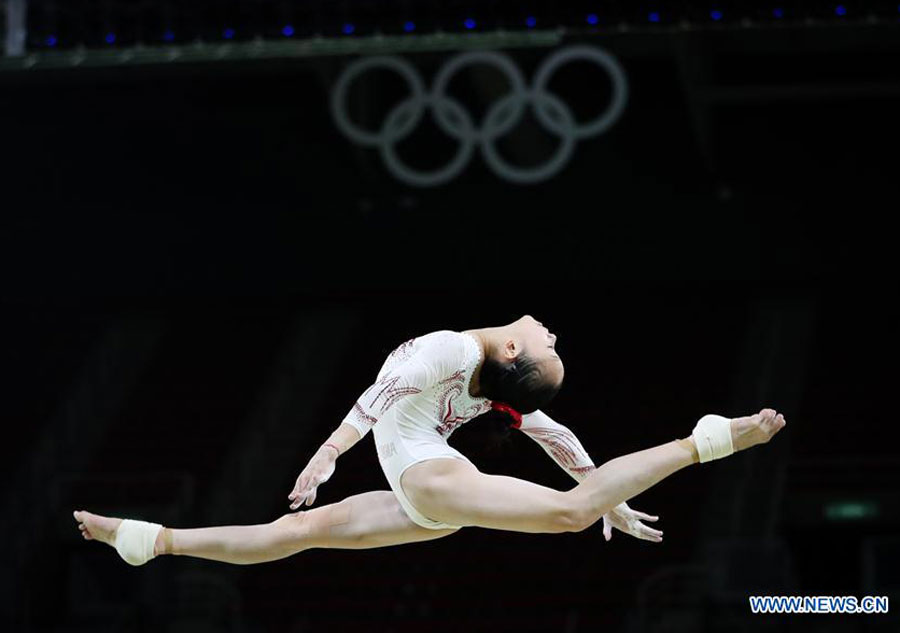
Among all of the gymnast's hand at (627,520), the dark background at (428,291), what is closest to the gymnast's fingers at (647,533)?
the gymnast's hand at (627,520)

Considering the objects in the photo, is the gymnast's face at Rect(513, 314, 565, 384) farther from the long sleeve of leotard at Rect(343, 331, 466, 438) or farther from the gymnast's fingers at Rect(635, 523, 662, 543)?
the gymnast's fingers at Rect(635, 523, 662, 543)

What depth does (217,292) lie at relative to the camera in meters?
15.5

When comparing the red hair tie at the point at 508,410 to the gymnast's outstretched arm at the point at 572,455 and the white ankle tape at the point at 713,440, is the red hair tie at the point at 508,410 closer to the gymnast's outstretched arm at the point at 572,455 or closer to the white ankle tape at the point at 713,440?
the gymnast's outstretched arm at the point at 572,455

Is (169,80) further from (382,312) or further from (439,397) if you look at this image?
(439,397)

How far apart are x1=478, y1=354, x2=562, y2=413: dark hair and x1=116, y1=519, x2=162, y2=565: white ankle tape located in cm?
133

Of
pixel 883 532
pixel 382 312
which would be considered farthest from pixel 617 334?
pixel 883 532

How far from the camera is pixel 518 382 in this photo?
4996mm

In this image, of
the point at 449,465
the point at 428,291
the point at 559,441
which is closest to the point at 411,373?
the point at 449,465

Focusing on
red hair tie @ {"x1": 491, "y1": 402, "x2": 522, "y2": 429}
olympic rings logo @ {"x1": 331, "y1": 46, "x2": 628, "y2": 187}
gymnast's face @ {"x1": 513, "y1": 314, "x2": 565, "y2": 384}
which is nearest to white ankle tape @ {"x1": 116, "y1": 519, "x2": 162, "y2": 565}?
red hair tie @ {"x1": 491, "y1": 402, "x2": 522, "y2": 429}

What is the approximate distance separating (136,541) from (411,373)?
122 centimetres

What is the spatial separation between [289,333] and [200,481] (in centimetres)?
254

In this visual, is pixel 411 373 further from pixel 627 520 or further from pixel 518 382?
pixel 627 520

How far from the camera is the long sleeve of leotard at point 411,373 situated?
4910 mm

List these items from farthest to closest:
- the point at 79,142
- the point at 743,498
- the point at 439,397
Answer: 1. the point at 79,142
2. the point at 743,498
3. the point at 439,397
